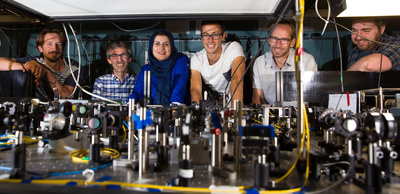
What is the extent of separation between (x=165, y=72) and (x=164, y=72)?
Result: 0.07ft

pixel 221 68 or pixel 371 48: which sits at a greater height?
pixel 371 48

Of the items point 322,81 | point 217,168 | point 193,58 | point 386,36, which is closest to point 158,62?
point 193,58

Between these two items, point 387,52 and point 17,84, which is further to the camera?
point 17,84

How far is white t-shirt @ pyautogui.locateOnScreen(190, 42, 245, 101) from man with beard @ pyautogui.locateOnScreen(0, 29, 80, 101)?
9.26ft

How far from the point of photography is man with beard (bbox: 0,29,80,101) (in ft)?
15.3

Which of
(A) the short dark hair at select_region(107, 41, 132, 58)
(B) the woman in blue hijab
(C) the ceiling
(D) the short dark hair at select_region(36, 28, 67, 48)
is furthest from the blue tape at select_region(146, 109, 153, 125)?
(D) the short dark hair at select_region(36, 28, 67, 48)

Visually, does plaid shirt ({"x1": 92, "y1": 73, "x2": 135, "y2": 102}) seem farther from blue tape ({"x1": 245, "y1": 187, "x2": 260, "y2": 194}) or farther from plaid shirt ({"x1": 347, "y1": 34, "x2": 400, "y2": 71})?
plaid shirt ({"x1": 347, "y1": 34, "x2": 400, "y2": 71})

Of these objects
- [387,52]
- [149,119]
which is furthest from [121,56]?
[387,52]

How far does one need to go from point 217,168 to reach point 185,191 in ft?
1.12

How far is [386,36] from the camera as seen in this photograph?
14.4 feet

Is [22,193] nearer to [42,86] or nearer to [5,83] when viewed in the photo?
[42,86]

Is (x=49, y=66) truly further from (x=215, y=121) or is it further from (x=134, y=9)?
(x=215, y=121)

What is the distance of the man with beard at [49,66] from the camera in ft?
15.3

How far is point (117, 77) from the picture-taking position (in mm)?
4816
